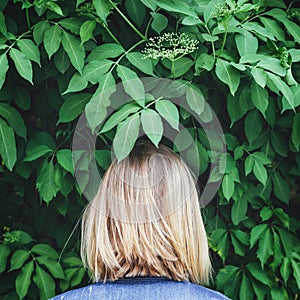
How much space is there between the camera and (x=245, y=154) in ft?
9.71

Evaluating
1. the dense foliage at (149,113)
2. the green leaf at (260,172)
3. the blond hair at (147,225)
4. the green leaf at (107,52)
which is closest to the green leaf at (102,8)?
the dense foliage at (149,113)

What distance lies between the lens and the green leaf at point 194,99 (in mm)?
2557

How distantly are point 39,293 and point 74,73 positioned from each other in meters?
0.89

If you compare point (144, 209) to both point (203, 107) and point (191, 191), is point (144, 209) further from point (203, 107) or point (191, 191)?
point (203, 107)

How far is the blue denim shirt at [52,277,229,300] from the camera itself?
6.06ft

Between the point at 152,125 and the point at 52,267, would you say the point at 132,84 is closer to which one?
the point at 152,125

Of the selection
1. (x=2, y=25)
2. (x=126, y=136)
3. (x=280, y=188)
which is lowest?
(x=280, y=188)

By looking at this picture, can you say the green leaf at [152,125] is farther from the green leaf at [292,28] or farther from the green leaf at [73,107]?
the green leaf at [292,28]

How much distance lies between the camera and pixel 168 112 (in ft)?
7.57

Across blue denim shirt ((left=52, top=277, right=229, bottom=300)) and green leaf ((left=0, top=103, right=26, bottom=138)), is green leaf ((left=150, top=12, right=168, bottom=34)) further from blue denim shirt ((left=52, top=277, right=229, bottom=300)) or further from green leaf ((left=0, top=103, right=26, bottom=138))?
blue denim shirt ((left=52, top=277, right=229, bottom=300))

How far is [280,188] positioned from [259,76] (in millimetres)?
791

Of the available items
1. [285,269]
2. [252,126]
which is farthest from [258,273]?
[252,126]

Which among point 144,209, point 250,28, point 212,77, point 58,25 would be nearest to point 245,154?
point 212,77

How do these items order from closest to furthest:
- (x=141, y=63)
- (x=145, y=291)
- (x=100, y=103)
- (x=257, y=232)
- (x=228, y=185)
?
(x=145, y=291), (x=100, y=103), (x=141, y=63), (x=228, y=185), (x=257, y=232)
